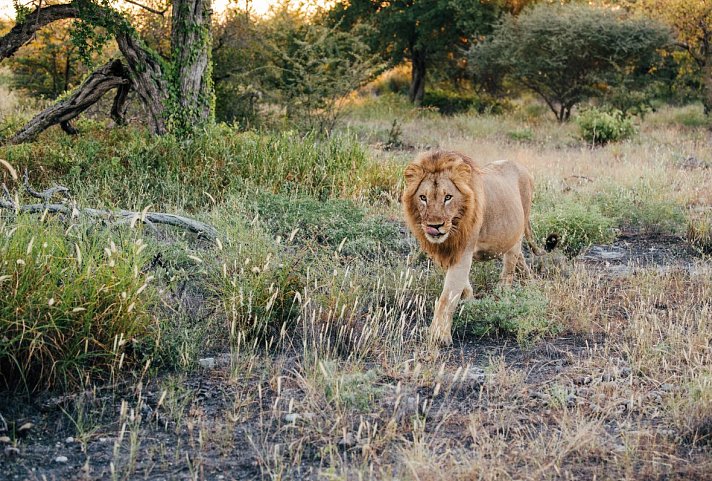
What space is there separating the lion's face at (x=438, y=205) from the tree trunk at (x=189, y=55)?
6.47m

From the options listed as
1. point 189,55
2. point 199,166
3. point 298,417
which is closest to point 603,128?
point 189,55

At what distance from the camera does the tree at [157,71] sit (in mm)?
10734

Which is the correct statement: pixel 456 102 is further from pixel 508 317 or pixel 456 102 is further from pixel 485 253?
pixel 508 317

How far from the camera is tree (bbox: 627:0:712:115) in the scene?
21.5 meters

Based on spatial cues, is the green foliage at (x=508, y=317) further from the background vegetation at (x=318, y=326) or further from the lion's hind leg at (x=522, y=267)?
the lion's hind leg at (x=522, y=267)

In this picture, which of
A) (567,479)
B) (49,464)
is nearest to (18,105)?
(49,464)

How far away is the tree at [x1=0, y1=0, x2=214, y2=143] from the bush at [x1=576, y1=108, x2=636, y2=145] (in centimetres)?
917

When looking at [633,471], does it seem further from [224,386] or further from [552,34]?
[552,34]

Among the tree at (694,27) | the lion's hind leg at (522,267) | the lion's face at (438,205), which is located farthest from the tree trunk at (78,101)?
the tree at (694,27)

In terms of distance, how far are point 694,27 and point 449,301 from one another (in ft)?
65.8

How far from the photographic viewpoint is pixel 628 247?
849 centimetres

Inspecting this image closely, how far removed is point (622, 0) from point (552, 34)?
542 cm

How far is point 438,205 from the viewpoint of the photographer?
208 inches

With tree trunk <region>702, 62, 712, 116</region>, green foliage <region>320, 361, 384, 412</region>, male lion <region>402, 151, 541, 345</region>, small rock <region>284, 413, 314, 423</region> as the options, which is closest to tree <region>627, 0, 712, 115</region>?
tree trunk <region>702, 62, 712, 116</region>
